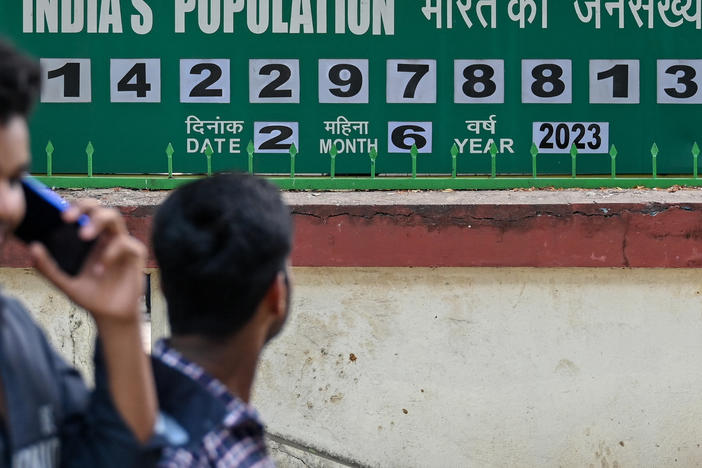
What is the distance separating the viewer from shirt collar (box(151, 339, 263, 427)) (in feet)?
4.79

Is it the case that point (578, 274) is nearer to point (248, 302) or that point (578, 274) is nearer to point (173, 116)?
point (173, 116)

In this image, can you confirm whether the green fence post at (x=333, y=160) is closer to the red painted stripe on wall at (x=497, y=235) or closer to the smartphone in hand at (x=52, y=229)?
the red painted stripe on wall at (x=497, y=235)

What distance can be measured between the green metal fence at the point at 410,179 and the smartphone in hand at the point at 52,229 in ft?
9.83

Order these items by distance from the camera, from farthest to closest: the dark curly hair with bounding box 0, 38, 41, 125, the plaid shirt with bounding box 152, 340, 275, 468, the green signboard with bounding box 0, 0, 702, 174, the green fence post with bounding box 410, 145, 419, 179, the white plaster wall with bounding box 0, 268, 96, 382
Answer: the green signboard with bounding box 0, 0, 702, 174
the green fence post with bounding box 410, 145, 419, 179
the white plaster wall with bounding box 0, 268, 96, 382
the plaid shirt with bounding box 152, 340, 275, 468
the dark curly hair with bounding box 0, 38, 41, 125

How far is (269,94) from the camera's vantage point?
4473mm

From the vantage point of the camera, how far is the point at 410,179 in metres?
4.34

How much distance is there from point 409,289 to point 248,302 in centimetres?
256

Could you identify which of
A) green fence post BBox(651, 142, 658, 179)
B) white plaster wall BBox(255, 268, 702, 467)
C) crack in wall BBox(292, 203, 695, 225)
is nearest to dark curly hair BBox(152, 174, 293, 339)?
crack in wall BBox(292, 203, 695, 225)

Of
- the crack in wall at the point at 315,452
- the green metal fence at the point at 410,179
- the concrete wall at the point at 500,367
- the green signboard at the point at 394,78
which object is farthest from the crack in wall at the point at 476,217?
the crack in wall at the point at 315,452

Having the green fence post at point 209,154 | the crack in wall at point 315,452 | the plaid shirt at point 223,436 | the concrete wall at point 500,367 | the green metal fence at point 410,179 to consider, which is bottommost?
the crack in wall at point 315,452

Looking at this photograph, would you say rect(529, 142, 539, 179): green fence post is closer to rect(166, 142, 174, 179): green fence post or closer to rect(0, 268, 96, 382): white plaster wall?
rect(166, 142, 174, 179): green fence post

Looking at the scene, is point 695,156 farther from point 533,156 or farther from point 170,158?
point 170,158

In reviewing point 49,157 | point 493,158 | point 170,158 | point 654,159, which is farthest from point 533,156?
point 49,157

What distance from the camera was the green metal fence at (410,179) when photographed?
14.3 feet
